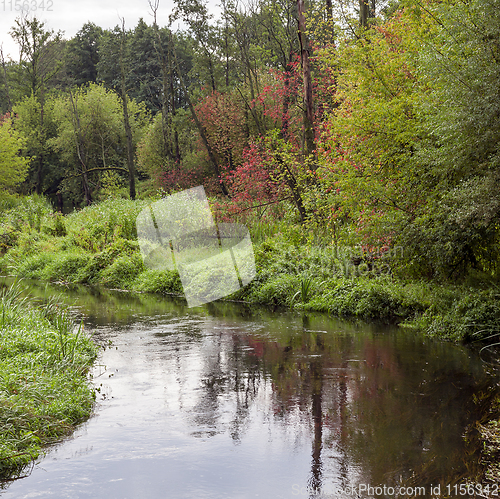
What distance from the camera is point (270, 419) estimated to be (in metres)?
6.25

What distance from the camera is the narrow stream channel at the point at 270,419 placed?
4809 mm

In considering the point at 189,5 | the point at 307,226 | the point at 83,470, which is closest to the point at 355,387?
the point at 83,470

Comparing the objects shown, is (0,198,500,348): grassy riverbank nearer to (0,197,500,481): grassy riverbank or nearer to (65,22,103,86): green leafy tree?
(0,197,500,481): grassy riverbank

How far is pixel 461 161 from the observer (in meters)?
8.78

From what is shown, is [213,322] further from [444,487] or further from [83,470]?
[444,487]

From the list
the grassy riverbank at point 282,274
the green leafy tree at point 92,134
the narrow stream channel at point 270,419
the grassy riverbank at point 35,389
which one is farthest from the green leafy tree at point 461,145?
the green leafy tree at point 92,134

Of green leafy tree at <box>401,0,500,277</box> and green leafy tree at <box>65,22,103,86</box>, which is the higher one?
green leafy tree at <box>65,22,103,86</box>

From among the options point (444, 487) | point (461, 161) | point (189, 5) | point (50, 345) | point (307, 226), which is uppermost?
point (189, 5)

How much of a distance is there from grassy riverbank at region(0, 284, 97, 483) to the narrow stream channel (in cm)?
20

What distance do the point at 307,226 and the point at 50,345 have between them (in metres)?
8.87
